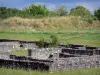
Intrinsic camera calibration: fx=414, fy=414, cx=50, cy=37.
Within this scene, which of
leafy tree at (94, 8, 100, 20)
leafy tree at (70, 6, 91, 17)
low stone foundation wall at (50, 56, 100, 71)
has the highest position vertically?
leafy tree at (70, 6, 91, 17)

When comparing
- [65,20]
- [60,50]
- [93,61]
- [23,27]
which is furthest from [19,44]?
[65,20]

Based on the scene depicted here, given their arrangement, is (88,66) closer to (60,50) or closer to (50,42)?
(60,50)

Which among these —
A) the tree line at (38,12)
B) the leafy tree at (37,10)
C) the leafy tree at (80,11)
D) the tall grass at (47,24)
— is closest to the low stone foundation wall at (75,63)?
the tall grass at (47,24)

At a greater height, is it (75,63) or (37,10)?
(37,10)

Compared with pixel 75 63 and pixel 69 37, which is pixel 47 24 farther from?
pixel 75 63

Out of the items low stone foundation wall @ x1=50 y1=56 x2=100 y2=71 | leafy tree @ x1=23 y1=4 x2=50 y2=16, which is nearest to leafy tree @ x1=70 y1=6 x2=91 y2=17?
leafy tree @ x1=23 y1=4 x2=50 y2=16

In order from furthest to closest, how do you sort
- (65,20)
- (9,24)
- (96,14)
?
(96,14), (65,20), (9,24)

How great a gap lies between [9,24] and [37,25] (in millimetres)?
5309

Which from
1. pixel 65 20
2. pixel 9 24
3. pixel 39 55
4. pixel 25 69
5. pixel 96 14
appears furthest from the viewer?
pixel 96 14

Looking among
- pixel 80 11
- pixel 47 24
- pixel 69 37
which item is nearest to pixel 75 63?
pixel 69 37

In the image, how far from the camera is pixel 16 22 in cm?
6969

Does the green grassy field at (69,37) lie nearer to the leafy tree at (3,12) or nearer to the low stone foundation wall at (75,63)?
the low stone foundation wall at (75,63)

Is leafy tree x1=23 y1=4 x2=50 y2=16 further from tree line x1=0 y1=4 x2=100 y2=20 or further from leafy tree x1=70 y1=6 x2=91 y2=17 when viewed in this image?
leafy tree x1=70 y1=6 x2=91 y2=17

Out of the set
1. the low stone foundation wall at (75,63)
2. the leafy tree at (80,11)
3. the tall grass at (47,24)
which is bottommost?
the low stone foundation wall at (75,63)
